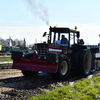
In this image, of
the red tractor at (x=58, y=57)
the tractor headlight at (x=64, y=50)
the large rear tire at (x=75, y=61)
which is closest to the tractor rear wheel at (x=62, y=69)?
the red tractor at (x=58, y=57)

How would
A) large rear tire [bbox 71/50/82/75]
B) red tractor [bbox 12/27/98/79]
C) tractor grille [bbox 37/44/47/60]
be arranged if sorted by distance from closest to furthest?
red tractor [bbox 12/27/98/79] → tractor grille [bbox 37/44/47/60] → large rear tire [bbox 71/50/82/75]

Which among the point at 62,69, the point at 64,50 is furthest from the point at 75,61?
the point at 62,69

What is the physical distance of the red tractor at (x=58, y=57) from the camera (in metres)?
8.64

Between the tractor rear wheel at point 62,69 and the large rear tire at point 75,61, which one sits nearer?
the tractor rear wheel at point 62,69

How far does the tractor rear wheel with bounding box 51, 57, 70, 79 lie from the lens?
8.68 m

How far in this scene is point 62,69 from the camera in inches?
368

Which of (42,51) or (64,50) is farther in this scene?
(64,50)

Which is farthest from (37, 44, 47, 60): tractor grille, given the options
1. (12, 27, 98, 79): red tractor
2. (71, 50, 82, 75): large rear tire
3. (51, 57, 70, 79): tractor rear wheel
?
(71, 50, 82, 75): large rear tire

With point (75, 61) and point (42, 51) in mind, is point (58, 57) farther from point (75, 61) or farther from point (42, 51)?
point (75, 61)

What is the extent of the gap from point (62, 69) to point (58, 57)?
36.6 inches

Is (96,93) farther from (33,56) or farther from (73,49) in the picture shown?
(73,49)

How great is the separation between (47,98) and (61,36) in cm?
551

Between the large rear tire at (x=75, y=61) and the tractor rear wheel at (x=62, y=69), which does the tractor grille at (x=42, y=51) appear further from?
the large rear tire at (x=75, y=61)

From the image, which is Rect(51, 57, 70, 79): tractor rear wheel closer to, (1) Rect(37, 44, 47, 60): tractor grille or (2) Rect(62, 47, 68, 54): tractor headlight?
(2) Rect(62, 47, 68, 54): tractor headlight
